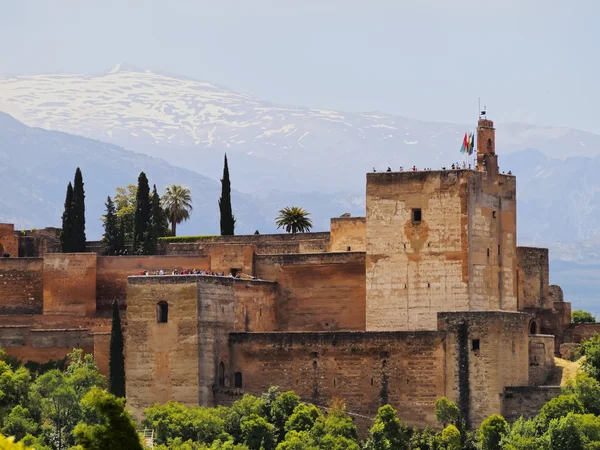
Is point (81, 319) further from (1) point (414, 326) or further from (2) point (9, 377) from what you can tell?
(1) point (414, 326)

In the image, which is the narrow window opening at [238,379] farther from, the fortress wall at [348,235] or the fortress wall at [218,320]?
the fortress wall at [348,235]

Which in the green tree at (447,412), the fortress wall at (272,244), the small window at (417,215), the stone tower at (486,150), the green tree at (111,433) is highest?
the stone tower at (486,150)

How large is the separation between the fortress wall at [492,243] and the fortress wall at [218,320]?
7.65 m

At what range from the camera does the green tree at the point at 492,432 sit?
5181 cm

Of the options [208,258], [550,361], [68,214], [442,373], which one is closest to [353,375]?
[442,373]

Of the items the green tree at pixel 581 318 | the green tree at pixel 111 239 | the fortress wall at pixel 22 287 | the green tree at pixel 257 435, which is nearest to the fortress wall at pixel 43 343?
the fortress wall at pixel 22 287

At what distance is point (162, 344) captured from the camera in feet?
182

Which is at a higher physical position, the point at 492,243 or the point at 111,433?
the point at 492,243

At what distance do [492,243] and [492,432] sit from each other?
943 centimetres

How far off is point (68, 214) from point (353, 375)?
1834 centimetres

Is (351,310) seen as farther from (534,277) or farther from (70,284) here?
(70,284)

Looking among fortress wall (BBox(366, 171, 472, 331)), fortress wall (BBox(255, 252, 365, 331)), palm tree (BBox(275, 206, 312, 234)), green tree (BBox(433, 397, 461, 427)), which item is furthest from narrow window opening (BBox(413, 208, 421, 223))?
palm tree (BBox(275, 206, 312, 234))

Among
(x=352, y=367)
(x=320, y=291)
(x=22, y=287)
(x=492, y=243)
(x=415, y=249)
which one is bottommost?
(x=352, y=367)

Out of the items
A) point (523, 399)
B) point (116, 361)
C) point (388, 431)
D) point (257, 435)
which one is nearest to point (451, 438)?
point (388, 431)
